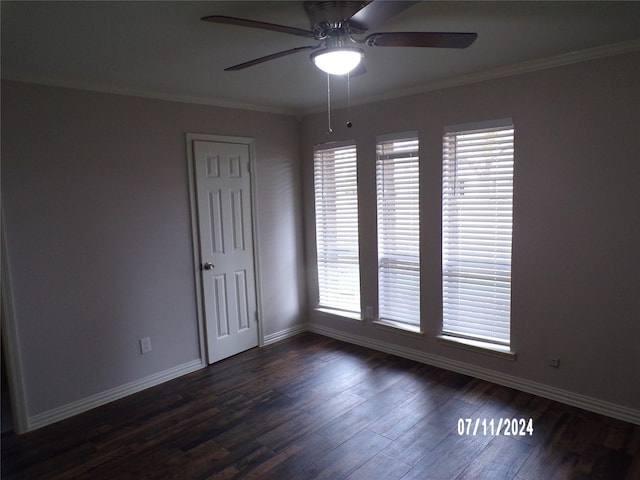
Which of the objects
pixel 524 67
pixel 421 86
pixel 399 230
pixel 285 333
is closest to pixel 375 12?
pixel 524 67

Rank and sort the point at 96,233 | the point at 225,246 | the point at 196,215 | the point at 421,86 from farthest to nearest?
the point at 225,246 < the point at 196,215 < the point at 421,86 < the point at 96,233

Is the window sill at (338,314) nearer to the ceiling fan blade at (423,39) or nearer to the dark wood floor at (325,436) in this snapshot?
the dark wood floor at (325,436)

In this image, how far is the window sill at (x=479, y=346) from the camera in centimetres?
320

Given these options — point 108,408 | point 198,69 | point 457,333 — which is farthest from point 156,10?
point 457,333

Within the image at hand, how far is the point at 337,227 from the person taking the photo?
430 centimetres

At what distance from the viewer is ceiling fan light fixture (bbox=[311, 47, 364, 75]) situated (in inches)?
73.9

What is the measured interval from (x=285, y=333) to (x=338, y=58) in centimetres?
325

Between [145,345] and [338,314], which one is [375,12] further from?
[338,314]

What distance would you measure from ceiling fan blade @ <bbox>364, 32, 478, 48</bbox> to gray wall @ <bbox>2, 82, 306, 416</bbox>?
2.18 m

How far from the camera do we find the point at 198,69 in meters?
2.79

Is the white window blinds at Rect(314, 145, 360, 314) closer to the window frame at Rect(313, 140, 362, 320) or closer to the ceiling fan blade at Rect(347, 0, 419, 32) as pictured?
the window frame at Rect(313, 140, 362, 320)

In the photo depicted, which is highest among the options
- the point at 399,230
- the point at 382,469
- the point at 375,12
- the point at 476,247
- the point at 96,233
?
the point at 375,12

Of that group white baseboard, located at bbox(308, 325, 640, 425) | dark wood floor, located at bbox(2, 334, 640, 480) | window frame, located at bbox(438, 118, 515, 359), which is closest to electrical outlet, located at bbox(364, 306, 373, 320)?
white baseboard, located at bbox(308, 325, 640, 425)

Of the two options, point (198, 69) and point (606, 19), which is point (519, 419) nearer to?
point (606, 19)
